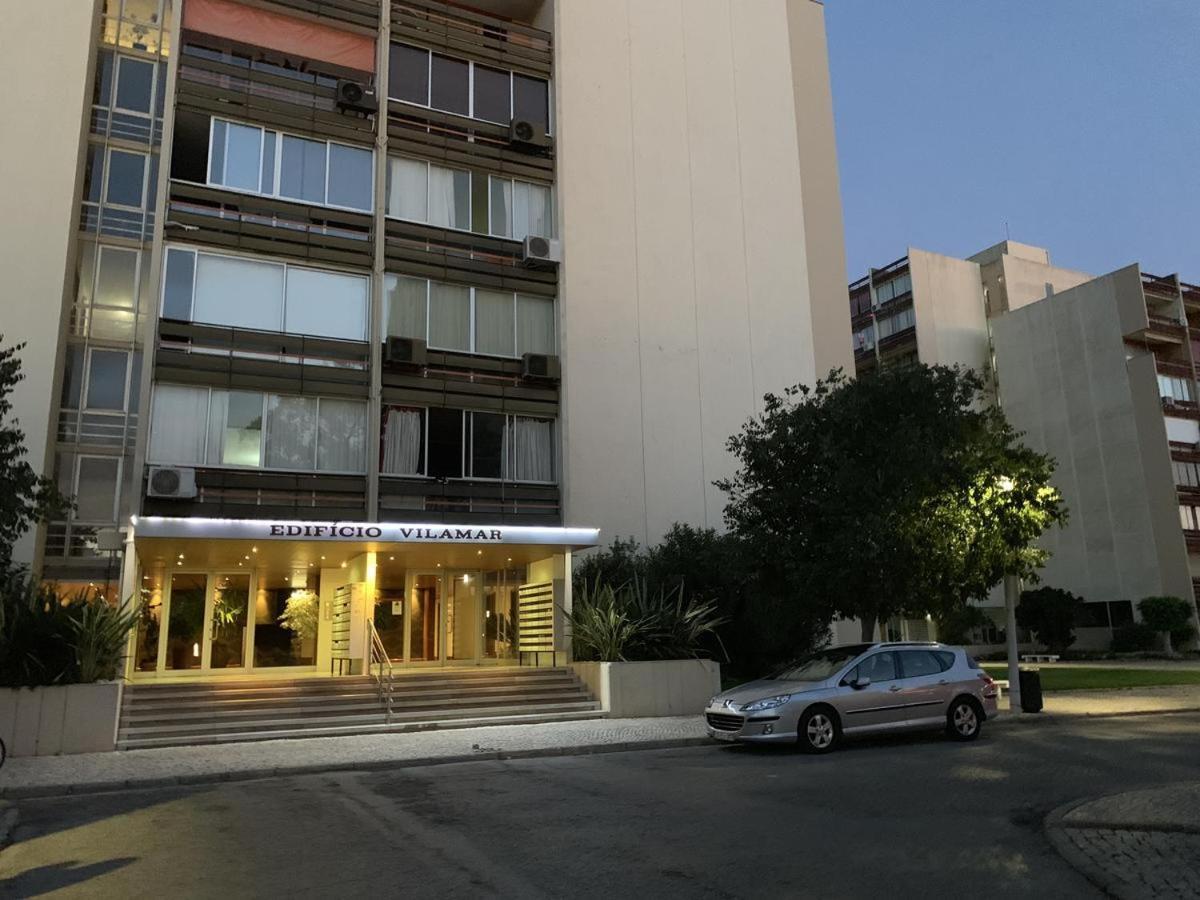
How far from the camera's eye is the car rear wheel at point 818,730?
13.3 meters

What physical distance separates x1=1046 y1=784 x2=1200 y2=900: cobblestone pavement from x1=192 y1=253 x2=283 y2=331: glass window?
64.7 ft

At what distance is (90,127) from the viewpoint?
25578 mm

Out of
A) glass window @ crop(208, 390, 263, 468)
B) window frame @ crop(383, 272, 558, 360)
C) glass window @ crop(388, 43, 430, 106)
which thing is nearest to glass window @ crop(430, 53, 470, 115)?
glass window @ crop(388, 43, 430, 106)

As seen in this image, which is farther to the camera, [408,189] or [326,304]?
[408,189]

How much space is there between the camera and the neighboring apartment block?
4712 cm

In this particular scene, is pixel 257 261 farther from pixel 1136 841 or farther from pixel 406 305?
pixel 1136 841

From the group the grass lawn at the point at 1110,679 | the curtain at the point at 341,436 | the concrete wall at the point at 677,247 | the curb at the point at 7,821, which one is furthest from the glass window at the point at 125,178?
the grass lawn at the point at 1110,679

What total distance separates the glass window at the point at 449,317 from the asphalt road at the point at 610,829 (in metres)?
13.5

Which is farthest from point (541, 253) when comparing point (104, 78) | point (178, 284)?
point (104, 78)

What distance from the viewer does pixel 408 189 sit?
985 inches

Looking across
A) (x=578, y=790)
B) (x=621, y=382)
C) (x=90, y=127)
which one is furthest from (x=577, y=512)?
(x=90, y=127)

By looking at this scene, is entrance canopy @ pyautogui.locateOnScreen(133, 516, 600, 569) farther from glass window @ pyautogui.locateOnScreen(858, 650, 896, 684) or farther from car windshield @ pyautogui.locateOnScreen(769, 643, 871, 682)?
glass window @ pyautogui.locateOnScreen(858, 650, 896, 684)

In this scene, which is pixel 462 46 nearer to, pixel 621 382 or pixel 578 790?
pixel 621 382

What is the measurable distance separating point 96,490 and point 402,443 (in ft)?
25.5
